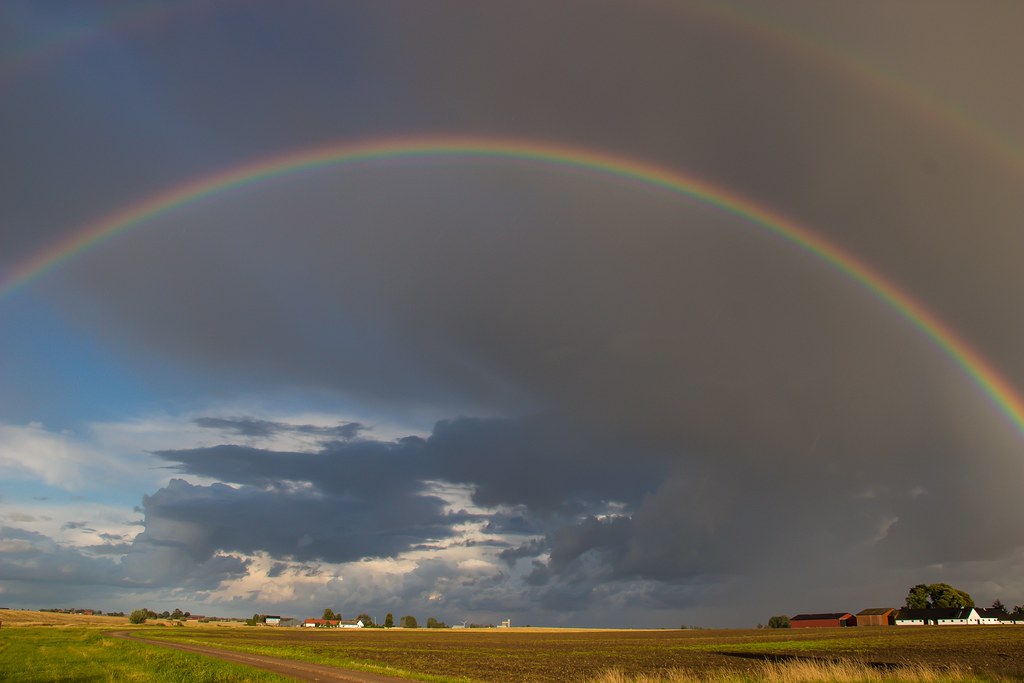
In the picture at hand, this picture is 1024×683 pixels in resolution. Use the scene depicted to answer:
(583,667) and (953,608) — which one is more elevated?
(953,608)

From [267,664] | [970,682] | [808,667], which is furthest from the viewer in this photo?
[267,664]

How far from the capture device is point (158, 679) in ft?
115

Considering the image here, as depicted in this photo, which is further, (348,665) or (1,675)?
(348,665)

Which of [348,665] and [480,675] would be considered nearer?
[480,675]

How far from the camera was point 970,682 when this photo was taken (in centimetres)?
2742

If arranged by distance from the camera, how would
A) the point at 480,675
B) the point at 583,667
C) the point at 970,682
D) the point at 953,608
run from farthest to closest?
the point at 953,608 < the point at 583,667 < the point at 480,675 < the point at 970,682

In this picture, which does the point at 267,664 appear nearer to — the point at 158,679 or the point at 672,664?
the point at 158,679

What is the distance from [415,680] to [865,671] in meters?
21.6

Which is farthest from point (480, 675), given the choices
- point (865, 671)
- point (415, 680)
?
point (865, 671)

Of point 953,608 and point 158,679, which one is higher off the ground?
point 953,608

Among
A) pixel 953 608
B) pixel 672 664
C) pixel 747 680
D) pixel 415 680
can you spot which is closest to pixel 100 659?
pixel 415 680

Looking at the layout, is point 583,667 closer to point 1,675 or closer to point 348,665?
point 348,665

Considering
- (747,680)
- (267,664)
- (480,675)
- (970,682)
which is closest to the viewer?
(970,682)

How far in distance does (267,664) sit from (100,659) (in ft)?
43.0
